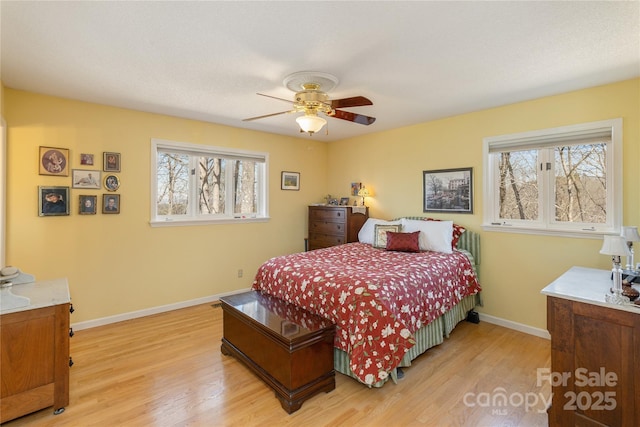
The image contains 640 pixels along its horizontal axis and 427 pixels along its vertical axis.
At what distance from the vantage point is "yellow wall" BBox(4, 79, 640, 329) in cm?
286

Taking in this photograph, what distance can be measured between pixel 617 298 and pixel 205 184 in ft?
13.6

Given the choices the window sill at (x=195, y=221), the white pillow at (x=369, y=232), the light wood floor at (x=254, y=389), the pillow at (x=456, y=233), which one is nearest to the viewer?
the light wood floor at (x=254, y=389)

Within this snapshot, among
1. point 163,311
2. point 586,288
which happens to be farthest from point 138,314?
point 586,288

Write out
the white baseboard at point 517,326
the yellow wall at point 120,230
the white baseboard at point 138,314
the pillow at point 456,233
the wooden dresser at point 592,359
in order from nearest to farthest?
the wooden dresser at point 592,359 < the yellow wall at point 120,230 < the white baseboard at point 517,326 < the white baseboard at point 138,314 < the pillow at point 456,233

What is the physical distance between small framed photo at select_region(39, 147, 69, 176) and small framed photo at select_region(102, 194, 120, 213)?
41cm

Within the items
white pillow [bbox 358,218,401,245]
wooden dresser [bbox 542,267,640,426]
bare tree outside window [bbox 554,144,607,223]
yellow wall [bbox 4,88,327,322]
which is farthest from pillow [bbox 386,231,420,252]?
yellow wall [bbox 4,88,327,322]

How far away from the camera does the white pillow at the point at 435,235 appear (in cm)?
344

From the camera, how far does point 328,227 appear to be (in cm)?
470

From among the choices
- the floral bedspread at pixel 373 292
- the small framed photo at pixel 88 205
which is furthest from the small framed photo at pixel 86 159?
the floral bedspread at pixel 373 292

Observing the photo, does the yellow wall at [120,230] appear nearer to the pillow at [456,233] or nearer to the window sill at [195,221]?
the window sill at [195,221]

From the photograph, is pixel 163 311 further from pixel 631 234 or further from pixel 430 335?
pixel 631 234

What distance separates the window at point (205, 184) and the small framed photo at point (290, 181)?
324 millimetres

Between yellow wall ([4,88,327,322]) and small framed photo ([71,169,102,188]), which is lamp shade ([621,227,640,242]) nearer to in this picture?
yellow wall ([4,88,327,322])

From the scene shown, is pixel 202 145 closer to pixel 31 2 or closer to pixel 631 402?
pixel 31 2
